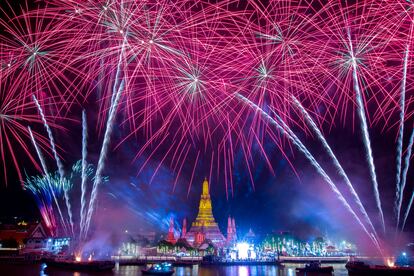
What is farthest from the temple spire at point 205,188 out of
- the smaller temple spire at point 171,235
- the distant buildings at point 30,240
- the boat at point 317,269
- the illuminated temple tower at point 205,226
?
the boat at point 317,269

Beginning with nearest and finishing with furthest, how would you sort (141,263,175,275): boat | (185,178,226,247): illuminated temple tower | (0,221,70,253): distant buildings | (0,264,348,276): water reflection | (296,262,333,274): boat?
(0,264,348,276): water reflection
(141,263,175,275): boat
(296,262,333,274): boat
(0,221,70,253): distant buildings
(185,178,226,247): illuminated temple tower

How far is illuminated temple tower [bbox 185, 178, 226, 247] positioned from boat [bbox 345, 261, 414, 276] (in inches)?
2341

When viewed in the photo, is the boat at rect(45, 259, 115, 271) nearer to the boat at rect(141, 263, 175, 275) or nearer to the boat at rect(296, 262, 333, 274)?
the boat at rect(141, 263, 175, 275)

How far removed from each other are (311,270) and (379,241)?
36.5ft

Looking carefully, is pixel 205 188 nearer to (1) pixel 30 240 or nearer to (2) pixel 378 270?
(1) pixel 30 240

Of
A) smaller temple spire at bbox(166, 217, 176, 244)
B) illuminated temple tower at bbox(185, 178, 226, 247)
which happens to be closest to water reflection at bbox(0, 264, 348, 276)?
smaller temple spire at bbox(166, 217, 176, 244)

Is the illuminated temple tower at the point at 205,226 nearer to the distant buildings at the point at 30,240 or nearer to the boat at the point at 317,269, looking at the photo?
the distant buildings at the point at 30,240

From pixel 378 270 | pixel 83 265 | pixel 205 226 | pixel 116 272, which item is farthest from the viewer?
pixel 205 226

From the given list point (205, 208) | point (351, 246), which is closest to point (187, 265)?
point (351, 246)

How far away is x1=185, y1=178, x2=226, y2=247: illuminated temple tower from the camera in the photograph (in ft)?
353

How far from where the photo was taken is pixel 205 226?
11181 cm

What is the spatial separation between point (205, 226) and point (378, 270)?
72.5 metres

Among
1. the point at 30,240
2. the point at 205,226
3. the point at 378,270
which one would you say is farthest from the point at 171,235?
the point at 378,270

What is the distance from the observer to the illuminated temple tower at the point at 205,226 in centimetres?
10750
